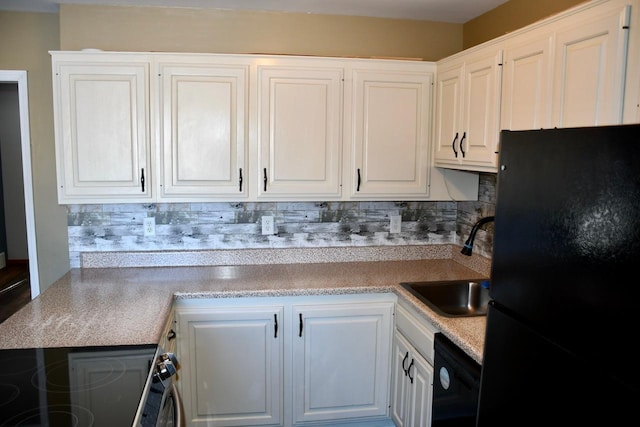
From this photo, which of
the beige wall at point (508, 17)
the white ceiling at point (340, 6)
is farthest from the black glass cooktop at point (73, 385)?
the beige wall at point (508, 17)

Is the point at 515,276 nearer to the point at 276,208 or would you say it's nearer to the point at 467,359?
the point at 467,359

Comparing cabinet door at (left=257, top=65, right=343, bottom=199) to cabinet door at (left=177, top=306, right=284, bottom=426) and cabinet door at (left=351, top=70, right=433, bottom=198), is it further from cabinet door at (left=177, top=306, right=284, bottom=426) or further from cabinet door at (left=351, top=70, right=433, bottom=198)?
cabinet door at (left=177, top=306, right=284, bottom=426)

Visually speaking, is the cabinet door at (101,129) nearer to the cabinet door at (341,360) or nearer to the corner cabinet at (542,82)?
the cabinet door at (341,360)

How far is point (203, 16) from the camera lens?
2.73m

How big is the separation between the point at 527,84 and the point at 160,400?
1691 millimetres

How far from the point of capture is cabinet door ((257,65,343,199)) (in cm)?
257

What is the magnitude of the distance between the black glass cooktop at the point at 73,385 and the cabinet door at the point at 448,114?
1692mm

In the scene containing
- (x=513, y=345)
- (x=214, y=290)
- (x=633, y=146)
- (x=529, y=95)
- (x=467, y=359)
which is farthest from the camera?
(x=214, y=290)

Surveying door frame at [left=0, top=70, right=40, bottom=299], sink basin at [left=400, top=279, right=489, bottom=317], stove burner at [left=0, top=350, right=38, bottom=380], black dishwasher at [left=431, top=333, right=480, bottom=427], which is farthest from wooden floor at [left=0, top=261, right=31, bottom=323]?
black dishwasher at [left=431, top=333, right=480, bottom=427]

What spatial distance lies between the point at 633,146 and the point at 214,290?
1955mm

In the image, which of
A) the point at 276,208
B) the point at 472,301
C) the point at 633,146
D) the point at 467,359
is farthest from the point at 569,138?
the point at 276,208

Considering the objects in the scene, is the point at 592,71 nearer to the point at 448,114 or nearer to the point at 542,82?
the point at 542,82

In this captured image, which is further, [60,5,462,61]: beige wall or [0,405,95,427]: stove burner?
[60,5,462,61]: beige wall

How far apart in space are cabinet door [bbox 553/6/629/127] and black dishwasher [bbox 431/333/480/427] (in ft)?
2.93
